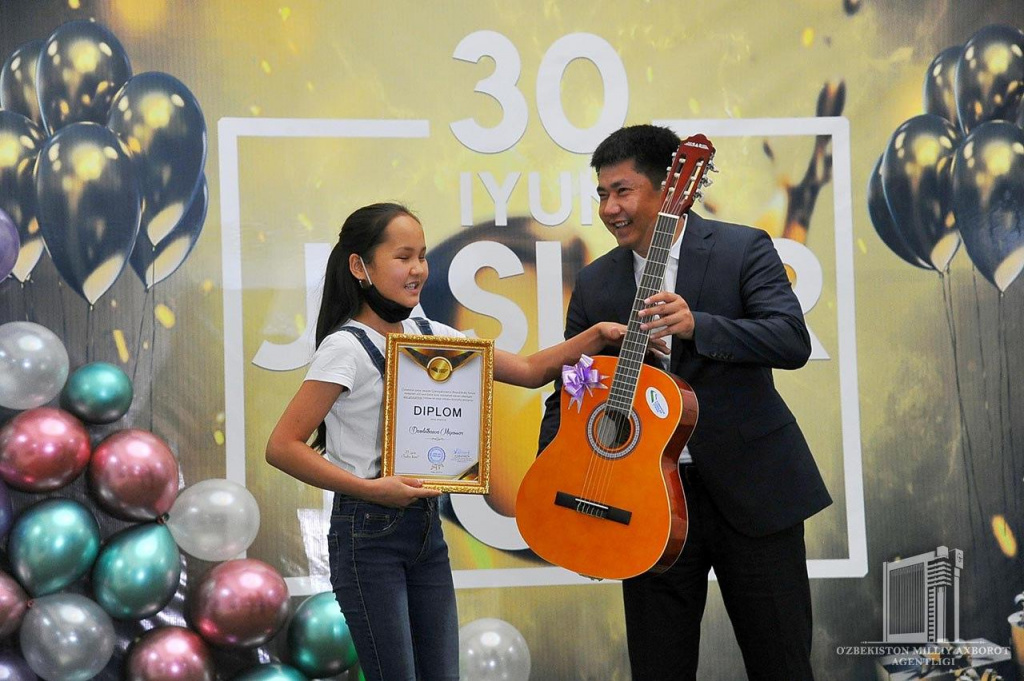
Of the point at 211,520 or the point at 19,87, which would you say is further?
the point at 19,87

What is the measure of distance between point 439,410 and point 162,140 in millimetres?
2106

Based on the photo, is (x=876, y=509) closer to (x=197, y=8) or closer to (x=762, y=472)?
(x=762, y=472)

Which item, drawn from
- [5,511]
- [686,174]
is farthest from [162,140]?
[686,174]

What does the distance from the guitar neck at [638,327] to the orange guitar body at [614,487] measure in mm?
22

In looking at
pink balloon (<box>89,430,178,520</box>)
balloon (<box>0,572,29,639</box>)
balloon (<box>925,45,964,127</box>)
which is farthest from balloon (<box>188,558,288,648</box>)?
balloon (<box>925,45,964,127</box>)

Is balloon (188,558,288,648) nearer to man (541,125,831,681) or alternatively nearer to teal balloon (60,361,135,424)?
teal balloon (60,361,135,424)

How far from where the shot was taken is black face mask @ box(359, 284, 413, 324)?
2408 millimetres

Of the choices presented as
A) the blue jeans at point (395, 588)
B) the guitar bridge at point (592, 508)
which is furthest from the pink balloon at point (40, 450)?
the guitar bridge at point (592, 508)

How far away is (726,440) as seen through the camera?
2648 millimetres

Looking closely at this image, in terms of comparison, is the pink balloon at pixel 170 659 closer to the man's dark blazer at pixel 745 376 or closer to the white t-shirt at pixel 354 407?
the white t-shirt at pixel 354 407

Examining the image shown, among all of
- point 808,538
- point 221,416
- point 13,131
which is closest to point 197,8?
point 13,131

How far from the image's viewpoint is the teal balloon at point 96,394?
3566mm

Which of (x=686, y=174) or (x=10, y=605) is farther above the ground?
(x=686, y=174)

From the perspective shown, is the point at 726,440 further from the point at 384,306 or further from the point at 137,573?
the point at 137,573
